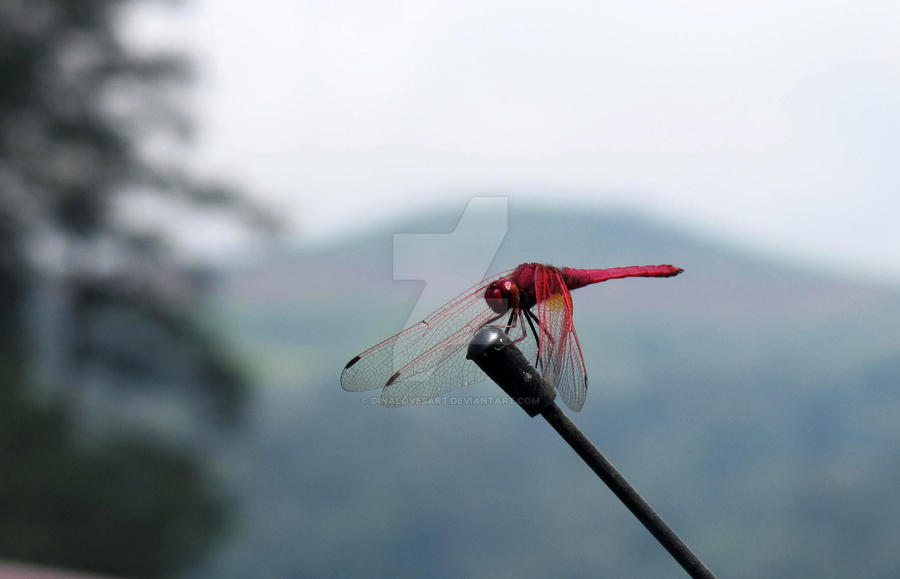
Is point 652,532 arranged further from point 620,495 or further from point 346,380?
point 346,380

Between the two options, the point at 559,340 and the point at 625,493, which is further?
the point at 559,340

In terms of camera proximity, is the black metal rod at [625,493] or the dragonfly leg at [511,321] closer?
the black metal rod at [625,493]

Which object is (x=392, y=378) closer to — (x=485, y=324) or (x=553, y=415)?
(x=485, y=324)

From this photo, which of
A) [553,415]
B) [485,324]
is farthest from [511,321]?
[553,415]

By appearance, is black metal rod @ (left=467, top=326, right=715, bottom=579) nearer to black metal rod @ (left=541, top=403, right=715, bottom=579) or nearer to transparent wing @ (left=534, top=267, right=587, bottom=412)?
black metal rod @ (left=541, top=403, right=715, bottom=579)

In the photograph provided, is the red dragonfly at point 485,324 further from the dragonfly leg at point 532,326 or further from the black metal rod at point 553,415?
the black metal rod at point 553,415

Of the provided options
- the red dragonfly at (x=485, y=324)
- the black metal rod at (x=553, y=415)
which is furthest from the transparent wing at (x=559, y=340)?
the black metal rod at (x=553, y=415)

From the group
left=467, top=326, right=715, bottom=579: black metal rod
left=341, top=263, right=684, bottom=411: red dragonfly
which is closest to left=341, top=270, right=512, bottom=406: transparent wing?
left=341, top=263, right=684, bottom=411: red dragonfly
